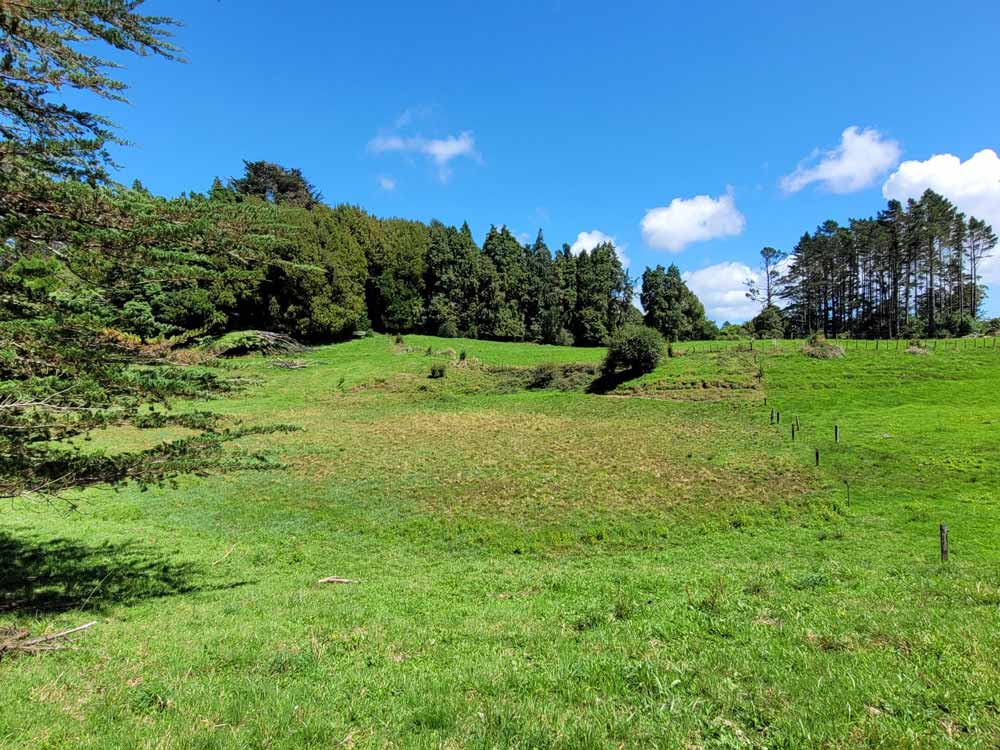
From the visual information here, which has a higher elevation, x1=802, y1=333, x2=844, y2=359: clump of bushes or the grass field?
x1=802, y1=333, x2=844, y2=359: clump of bushes

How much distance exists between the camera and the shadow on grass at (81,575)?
9.01 m

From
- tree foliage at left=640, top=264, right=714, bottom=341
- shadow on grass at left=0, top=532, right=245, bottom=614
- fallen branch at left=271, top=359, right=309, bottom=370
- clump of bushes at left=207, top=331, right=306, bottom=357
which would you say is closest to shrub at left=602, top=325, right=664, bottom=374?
tree foliage at left=640, top=264, right=714, bottom=341

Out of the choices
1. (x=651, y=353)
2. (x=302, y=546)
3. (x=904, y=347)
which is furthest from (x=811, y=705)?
(x=904, y=347)

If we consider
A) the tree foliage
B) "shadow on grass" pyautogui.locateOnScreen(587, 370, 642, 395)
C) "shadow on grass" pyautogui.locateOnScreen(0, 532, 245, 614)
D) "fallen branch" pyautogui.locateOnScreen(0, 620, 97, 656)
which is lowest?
"shadow on grass" pyautogui.locateOnScreen(0, 532, 245, 614)

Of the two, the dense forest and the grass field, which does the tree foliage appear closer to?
the dense forest

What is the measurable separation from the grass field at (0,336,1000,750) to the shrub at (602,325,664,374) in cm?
1307

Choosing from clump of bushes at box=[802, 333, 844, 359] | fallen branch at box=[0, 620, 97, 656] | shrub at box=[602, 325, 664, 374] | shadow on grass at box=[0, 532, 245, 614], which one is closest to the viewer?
fallen branch at box=[0, 620, 97, 656]

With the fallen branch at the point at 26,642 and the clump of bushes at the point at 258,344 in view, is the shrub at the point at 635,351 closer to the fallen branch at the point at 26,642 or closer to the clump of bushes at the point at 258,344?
the clump of bushes at the point at 258,344

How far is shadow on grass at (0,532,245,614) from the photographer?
901 centimetres

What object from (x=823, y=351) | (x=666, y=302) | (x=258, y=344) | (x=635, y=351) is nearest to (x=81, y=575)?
(x=258, y=344)

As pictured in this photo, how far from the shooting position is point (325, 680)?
18.6ft

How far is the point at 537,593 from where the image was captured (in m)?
10.2

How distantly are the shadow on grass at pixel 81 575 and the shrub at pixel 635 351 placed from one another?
120ft

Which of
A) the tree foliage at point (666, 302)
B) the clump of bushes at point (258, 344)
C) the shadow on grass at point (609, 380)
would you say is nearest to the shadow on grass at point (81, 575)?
the clump of bushes at point (258, 344)
